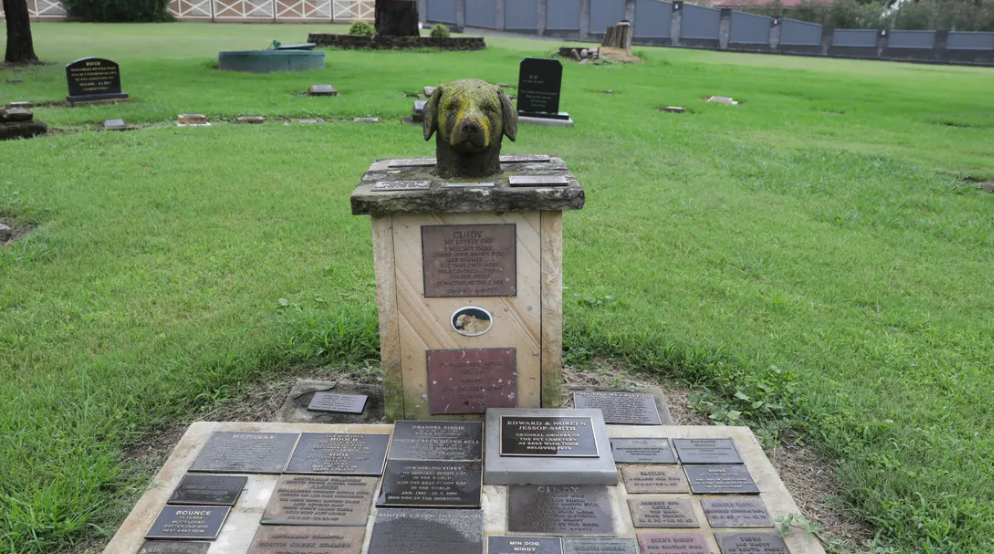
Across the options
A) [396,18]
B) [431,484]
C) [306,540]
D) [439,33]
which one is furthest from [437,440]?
[439,33]

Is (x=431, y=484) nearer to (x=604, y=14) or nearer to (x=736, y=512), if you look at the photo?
(x=736, y=512)

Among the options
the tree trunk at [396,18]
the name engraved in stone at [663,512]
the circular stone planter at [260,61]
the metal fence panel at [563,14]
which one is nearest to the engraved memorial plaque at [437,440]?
the name engraved in stone at [663,512]

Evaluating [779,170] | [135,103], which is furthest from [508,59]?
[779,170]

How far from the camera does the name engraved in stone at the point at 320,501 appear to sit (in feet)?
9.84

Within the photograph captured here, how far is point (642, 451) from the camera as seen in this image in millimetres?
3459

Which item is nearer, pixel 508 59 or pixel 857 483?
pixel 857 483

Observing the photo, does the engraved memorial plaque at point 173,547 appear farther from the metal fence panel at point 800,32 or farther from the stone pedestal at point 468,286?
the metal fence panel at point 800,32

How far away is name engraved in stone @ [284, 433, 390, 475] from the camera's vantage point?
3293 mm

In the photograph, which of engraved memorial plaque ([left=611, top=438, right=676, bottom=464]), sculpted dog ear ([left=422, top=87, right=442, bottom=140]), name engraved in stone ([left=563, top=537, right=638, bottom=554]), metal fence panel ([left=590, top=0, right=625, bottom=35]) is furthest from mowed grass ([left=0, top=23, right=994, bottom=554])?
metal fence panel ([left=590, top=0, right=625, bottom=35])

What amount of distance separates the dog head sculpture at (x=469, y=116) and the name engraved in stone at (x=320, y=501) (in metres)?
1.62

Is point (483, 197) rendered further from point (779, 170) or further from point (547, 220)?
point (779, 170)

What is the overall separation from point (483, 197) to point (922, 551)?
94.3 inches

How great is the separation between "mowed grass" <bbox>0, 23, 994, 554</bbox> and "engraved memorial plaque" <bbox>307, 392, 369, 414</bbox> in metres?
0.50

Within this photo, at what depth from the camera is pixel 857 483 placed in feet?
10.7
